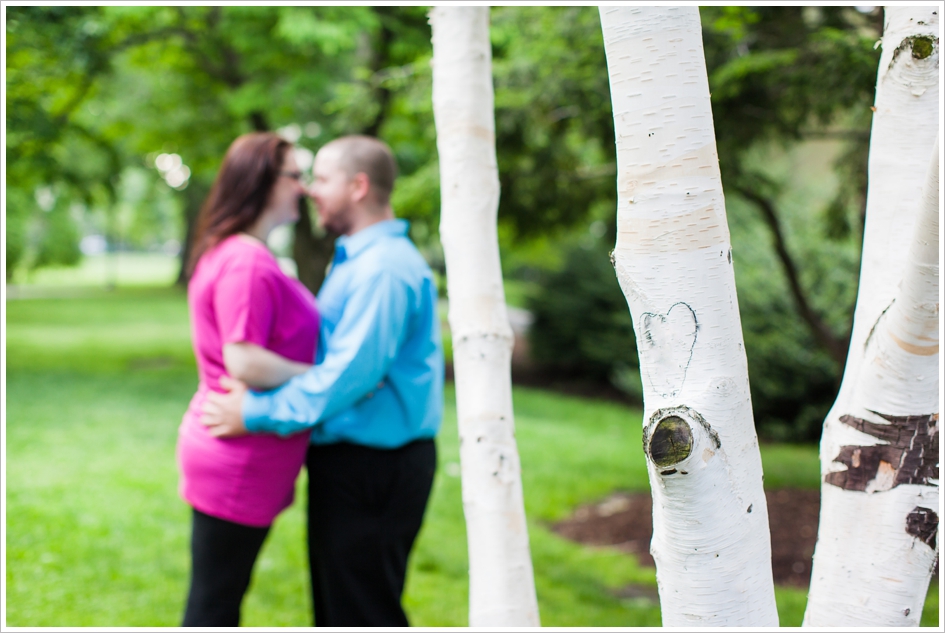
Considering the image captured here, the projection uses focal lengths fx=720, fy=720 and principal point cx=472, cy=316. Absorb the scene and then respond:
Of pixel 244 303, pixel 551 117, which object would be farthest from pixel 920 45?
pixel 551 117

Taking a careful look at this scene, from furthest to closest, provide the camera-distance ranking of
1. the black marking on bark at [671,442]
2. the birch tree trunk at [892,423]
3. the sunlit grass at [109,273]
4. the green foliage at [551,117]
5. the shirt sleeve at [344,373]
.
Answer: the sunlit grass at [109,273], the green foliage at [551,117], the shirt sleeve at [344,373], the birch tree trunk at [892,423], the black marking on bark at [671,442]

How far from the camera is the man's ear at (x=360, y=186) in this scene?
8.43 feet

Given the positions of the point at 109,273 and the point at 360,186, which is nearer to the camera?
the point at 360,186

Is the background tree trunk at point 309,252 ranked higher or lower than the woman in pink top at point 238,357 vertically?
higher

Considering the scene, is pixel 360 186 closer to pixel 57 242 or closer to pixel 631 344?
pixel 631 344

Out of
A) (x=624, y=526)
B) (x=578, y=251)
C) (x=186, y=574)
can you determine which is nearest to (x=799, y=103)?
(x=624, y=526)

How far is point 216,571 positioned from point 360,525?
499 mm

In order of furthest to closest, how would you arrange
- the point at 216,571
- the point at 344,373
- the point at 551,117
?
1. the point at 551,117
2. the point at 216,571
3. the point at 344,373

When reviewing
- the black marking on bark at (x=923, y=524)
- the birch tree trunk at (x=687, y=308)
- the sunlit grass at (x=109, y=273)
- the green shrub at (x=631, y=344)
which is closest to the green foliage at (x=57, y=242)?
the sunlit grass at (x=109, y=273)

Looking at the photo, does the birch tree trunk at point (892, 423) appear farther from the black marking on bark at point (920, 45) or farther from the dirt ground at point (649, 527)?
the dirt ground at point (649, 527)

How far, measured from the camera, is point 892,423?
4.77 ft

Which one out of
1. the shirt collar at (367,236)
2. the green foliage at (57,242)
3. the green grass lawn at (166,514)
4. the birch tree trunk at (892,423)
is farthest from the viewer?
the green foliage at (57,242)

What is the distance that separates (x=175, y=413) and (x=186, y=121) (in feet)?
18.1

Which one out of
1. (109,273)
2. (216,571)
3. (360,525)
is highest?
(109,273)
